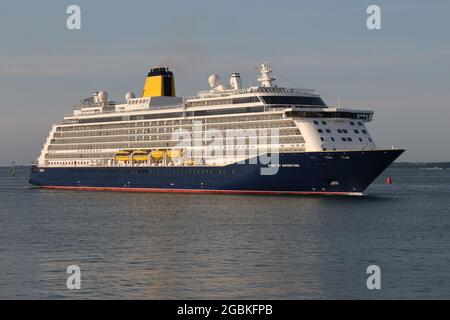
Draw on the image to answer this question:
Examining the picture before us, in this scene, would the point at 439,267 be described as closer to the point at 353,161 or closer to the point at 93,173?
the point at 353,161

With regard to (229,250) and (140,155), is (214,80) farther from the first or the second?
(229,250)

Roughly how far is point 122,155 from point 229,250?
187ft

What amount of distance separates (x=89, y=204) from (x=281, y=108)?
20.8 m

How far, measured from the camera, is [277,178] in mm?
73500

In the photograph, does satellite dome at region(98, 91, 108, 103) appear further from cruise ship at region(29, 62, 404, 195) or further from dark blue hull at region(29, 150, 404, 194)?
dark blue hull at region(29, 150, 404, 194)

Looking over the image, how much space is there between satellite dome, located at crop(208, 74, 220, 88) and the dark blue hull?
10.1 meters

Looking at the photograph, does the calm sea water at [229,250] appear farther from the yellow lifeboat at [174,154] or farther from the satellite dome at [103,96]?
the satellite dome at [103,96]

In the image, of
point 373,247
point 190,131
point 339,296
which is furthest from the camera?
point 190,131

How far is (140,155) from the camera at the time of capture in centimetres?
9219

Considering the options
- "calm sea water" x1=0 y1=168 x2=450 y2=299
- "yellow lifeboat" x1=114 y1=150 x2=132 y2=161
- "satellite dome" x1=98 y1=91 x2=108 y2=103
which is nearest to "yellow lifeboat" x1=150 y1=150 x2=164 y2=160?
"yellow lifeboat" x1=114 y1=150 x2=132 y2=161

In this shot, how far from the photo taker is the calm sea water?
99.7ft

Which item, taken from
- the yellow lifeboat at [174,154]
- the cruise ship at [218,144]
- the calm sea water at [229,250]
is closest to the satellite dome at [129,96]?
the cruise ship at [218,144]

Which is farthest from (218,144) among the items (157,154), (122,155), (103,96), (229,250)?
(229,250)

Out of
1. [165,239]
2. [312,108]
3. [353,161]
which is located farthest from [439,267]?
[312,108]
